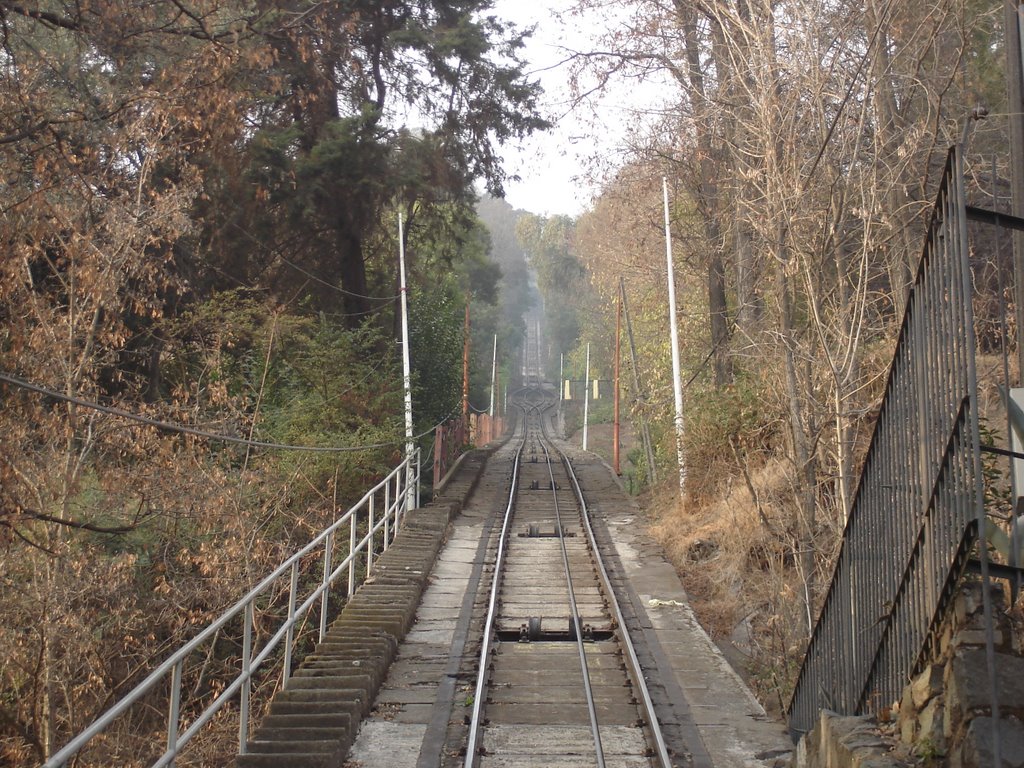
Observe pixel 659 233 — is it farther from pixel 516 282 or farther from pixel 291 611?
pixel 516 282

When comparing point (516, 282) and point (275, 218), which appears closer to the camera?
point (275, 218)

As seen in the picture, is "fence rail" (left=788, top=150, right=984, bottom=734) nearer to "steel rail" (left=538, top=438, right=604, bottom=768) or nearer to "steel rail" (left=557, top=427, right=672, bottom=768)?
"steel rail" (left=557, top=427, right=672, bottom=768)

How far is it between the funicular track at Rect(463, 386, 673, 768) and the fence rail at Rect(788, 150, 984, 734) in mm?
2353

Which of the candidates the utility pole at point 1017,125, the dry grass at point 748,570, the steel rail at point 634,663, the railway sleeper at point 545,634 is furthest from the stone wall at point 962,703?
the railway sleeper at point 545,634

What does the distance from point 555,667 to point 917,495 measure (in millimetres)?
6483

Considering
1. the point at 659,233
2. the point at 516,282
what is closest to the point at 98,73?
the point at 659,233

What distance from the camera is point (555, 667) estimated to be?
415 inches

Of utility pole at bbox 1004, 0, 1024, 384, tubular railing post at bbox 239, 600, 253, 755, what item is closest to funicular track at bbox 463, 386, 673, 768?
tubular railing post at bbox 239, 600, 253, 755

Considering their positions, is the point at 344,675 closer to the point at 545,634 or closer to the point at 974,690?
the point at 545,634

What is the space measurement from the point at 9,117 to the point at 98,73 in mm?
3250

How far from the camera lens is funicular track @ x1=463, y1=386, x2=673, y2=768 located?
26.4 ft

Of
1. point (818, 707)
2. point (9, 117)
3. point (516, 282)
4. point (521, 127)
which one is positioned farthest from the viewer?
point (516, 282)

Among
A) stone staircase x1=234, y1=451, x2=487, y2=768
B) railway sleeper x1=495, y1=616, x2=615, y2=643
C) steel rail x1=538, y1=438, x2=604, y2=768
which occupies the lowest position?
railway sleeper x1=495, y1=616, x2=615, y2=643

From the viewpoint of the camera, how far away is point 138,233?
523 inches
